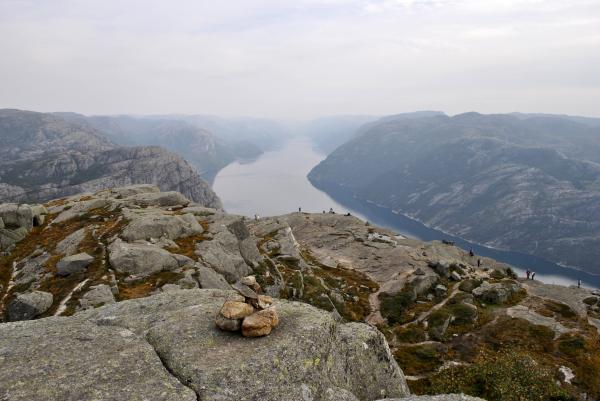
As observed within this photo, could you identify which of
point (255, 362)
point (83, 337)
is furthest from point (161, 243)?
point (255, 362)

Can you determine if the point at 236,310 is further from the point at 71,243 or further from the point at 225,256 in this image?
the point at 71,243

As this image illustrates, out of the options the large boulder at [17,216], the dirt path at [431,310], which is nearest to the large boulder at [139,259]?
the large boulder at [17,216]

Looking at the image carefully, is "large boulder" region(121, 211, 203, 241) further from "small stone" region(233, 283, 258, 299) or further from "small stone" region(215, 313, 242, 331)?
"small stone" region(215, 313, 242, 331)

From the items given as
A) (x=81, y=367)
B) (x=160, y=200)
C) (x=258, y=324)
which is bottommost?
(x=160, y=200)

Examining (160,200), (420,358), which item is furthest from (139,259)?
(420,358)

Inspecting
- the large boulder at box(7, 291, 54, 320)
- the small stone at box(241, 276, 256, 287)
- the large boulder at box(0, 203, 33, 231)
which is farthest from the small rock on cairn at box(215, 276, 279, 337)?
the large boulder at box(0, 203, 33, 231)
